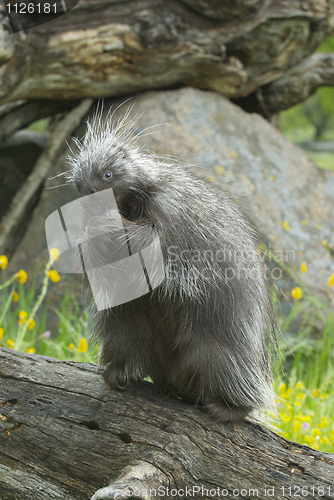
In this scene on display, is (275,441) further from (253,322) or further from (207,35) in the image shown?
(207,35)

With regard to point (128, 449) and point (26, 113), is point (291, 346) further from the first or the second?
point (26, 113)

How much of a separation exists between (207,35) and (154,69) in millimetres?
649

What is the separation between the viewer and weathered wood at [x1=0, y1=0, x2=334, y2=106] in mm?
4297

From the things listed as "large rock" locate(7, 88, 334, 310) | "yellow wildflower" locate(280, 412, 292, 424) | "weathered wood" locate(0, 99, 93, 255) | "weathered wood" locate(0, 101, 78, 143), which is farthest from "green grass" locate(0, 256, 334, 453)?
"weathered wood" locate(0, 101, 78, 143)

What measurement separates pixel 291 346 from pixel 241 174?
1.90 metres

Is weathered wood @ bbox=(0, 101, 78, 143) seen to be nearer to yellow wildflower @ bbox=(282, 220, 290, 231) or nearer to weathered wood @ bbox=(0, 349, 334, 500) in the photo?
yellow wildflower @ bbox=(282, 220, 290, 231)

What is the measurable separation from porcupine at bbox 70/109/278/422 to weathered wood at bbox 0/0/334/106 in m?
2.35

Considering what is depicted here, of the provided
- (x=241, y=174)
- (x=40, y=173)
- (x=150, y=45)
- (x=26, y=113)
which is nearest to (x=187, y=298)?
(x=241, y=174)


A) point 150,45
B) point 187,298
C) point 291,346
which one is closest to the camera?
point 187,298

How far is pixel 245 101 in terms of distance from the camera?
6035mm

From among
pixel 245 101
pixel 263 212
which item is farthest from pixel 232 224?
pixel 245 101

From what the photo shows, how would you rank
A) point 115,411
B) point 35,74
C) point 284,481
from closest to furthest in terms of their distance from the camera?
1. point 284,481
2. point 115,411
3. point 35,74

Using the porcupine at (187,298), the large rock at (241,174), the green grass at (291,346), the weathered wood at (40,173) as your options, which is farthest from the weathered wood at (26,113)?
the porcupine at (187,298)

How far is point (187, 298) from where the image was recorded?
222cm
